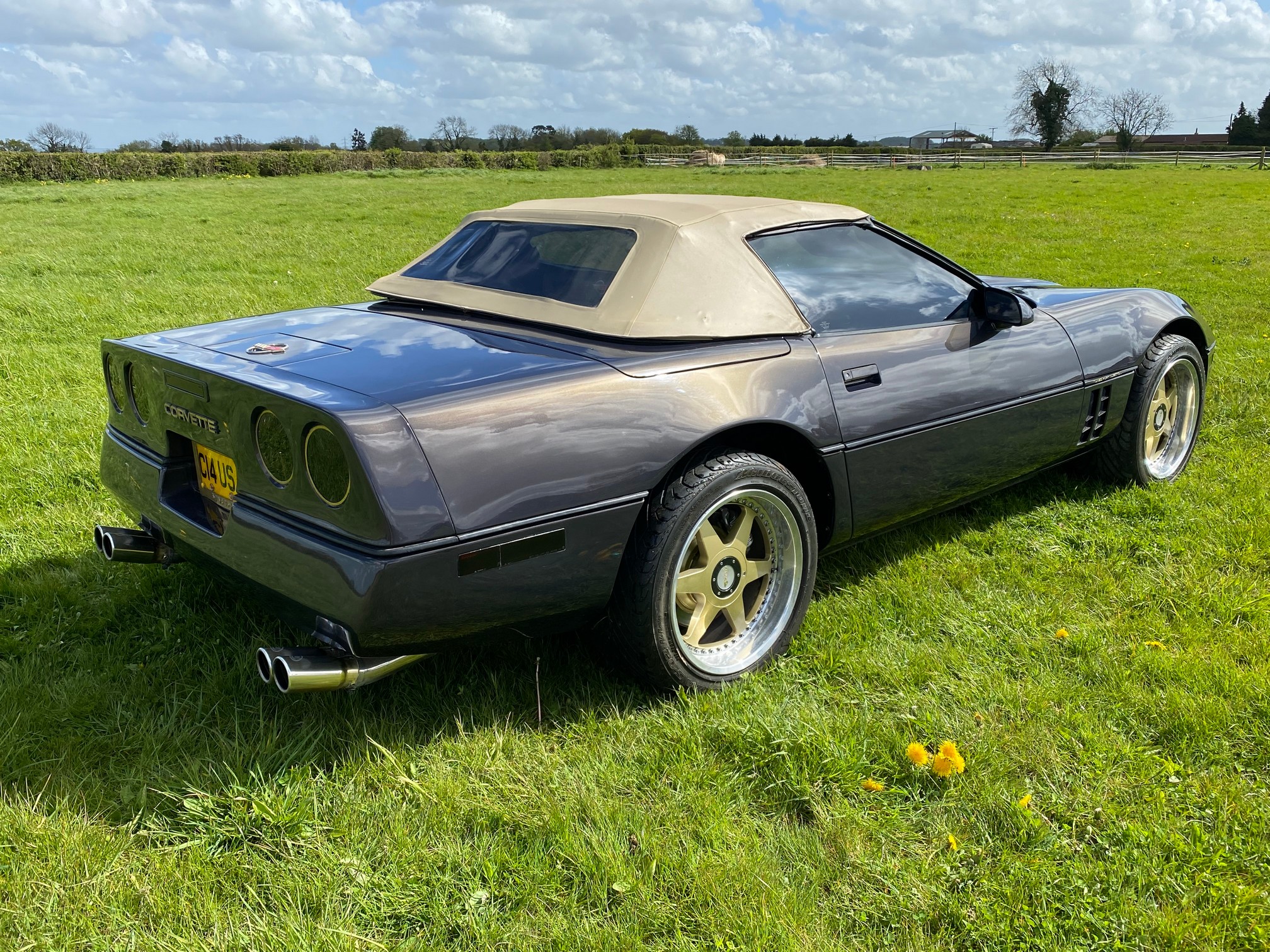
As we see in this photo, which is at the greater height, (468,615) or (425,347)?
(425,347)

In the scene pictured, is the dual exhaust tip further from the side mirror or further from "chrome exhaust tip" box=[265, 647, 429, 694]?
the side mirror

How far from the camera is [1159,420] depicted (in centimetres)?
428

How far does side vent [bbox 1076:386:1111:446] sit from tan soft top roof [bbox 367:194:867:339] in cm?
128

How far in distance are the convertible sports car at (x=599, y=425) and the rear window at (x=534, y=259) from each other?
0.01m

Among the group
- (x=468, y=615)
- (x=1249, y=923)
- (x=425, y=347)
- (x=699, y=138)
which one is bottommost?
(x=1249, y=923)

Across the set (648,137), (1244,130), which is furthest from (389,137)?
(1244,130)

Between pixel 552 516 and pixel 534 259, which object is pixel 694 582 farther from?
pixel 534 259

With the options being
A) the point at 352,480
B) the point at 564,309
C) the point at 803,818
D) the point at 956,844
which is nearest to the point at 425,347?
the point at 564,309

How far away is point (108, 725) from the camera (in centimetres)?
253

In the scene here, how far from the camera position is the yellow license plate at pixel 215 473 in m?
2.43

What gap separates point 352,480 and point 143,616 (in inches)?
58.7

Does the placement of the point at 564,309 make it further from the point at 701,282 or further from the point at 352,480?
the point at 352,480

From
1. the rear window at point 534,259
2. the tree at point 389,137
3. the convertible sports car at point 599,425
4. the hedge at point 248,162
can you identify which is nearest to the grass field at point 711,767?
the convertible sports car at point 599,425

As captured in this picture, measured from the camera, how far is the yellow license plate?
2.43 metres
